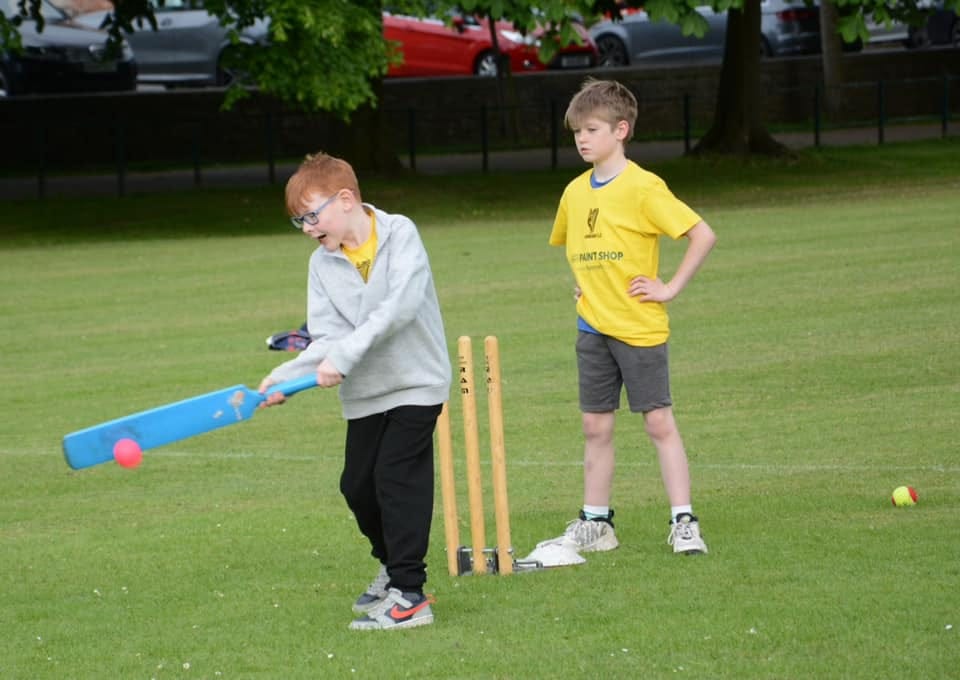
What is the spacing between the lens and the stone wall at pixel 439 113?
31.2 m

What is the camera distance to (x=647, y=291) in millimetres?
6945

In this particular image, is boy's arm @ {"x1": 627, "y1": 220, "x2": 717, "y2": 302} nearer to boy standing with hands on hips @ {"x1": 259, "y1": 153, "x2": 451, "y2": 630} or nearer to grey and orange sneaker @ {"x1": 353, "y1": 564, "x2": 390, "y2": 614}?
boy standing with hands on hips @ {"x1": 259, "y1": 153, "x2": 451, "y2": 630}

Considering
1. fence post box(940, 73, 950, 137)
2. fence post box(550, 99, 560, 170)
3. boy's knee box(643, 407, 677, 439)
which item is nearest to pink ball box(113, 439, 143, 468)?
boy's knee box(643, 407, 677, 439)

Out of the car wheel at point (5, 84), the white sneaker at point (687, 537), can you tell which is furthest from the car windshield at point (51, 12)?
the white sneaker at point (687, 537)

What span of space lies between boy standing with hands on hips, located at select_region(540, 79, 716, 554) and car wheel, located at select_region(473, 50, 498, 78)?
29.6 metres

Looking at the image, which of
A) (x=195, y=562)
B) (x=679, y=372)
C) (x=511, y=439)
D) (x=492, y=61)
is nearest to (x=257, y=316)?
(x=679, y=372)

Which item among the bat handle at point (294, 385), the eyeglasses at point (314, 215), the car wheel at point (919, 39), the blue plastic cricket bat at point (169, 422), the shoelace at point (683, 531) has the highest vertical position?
the eyeglasses at point (314, 215)

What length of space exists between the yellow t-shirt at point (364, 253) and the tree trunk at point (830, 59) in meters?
29.2

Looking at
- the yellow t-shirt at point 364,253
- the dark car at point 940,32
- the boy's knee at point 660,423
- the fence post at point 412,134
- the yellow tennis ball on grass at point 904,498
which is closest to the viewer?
the yellow t-shirt at point 364,253

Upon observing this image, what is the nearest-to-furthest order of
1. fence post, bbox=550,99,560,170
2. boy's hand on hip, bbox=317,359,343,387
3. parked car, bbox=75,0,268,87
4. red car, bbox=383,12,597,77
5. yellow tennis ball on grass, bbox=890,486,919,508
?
boy's hand on hip, bbox=317,359,343,387 → yellow tennis ball on grass, bbox=890,486,919,508 → fence post, bbox=550,99,560,170 → parked car, bbox=75,0,268,87 → red car, bbox=383,12,597,77

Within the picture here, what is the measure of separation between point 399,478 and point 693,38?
33.1 m

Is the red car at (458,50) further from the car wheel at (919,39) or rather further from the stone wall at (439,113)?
the car wheel at (919,39)

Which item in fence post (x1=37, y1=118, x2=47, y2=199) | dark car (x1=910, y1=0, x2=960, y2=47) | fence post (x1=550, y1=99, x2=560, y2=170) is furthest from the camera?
dark car (x1=910, y1=0, x2=960, y2=47)

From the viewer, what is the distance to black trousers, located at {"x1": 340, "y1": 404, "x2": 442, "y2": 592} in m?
6.09
